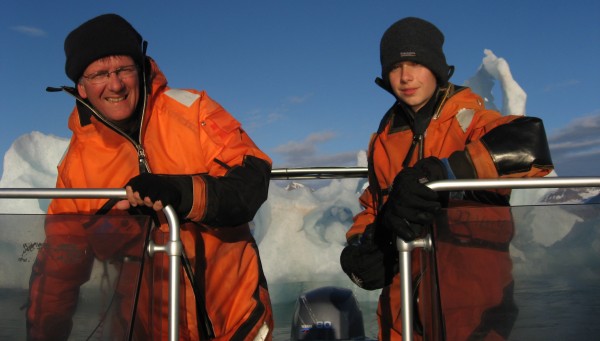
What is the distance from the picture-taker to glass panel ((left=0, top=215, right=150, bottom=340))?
78.0 inches

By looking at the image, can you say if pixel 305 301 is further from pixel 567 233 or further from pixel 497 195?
pixel 567 233

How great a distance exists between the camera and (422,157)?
2.56 metres

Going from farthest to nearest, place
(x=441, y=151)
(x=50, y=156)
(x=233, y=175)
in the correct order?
(x=50, y=156)
(x=441, y=151)
(x=233, y=175)

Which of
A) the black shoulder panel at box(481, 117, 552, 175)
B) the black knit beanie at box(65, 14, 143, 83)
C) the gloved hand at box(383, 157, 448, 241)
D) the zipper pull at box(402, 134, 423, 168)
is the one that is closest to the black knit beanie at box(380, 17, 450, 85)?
the zipper pull at box(402, 134, 423, 168)

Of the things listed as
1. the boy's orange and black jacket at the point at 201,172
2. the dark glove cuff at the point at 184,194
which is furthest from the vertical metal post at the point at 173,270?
the boy's orange and black jacket at the point at 201,172

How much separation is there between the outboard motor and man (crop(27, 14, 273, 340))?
1.60m

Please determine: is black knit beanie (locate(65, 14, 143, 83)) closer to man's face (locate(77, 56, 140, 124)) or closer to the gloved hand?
man's face (locate(77, 56, 140, 124))

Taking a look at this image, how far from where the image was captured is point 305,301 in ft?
14.2

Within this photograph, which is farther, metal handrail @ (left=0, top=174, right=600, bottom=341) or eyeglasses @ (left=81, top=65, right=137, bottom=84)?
eyeglasses @ (left=81, top=65, right=137, bottom=84)

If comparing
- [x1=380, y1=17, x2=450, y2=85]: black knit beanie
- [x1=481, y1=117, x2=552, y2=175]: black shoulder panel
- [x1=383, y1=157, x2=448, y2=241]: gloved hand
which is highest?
[x1=380, y1=17, x2=450, y2=85]: black knit beanie

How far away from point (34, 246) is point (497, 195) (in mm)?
1538

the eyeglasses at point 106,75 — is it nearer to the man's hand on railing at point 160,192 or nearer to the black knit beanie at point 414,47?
the man's hand on railing at point 160,192

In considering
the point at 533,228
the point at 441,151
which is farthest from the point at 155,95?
the point at 533,228

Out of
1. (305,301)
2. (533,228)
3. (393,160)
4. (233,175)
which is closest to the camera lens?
(533,228)
